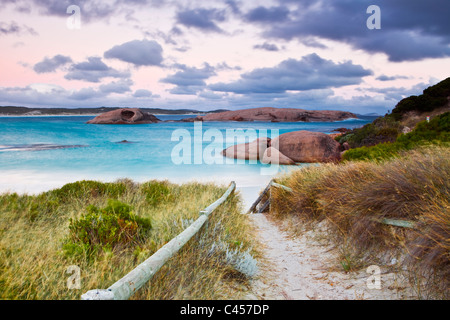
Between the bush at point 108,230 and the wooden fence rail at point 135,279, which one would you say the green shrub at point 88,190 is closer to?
the bush at point 108,230

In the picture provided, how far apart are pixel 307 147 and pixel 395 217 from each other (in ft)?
51.5

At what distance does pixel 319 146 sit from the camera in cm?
1955

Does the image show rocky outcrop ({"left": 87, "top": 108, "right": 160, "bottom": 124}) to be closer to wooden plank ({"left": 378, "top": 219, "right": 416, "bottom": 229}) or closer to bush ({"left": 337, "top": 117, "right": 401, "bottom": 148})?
bush ({"left": 337, "top": 117, "right": 401, "bottom": 148})

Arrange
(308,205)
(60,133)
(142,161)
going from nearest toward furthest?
(308,205), (142,161), (60,133)

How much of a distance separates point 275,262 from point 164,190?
4.99 metres

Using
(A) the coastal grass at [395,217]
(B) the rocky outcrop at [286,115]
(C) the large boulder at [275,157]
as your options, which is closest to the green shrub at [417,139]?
(A) the coastal grass at [395,217]

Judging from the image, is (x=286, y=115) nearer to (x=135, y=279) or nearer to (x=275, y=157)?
(x=275, y=157)

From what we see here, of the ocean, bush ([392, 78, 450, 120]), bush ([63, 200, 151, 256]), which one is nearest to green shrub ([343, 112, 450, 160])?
the ocean

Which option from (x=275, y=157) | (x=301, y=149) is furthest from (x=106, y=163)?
(x=301, y=149)

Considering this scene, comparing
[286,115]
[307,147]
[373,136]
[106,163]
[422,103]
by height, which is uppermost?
[422,103]

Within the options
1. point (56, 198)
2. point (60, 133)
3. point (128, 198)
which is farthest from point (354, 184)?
point (60, 133)

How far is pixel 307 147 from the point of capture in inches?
779
